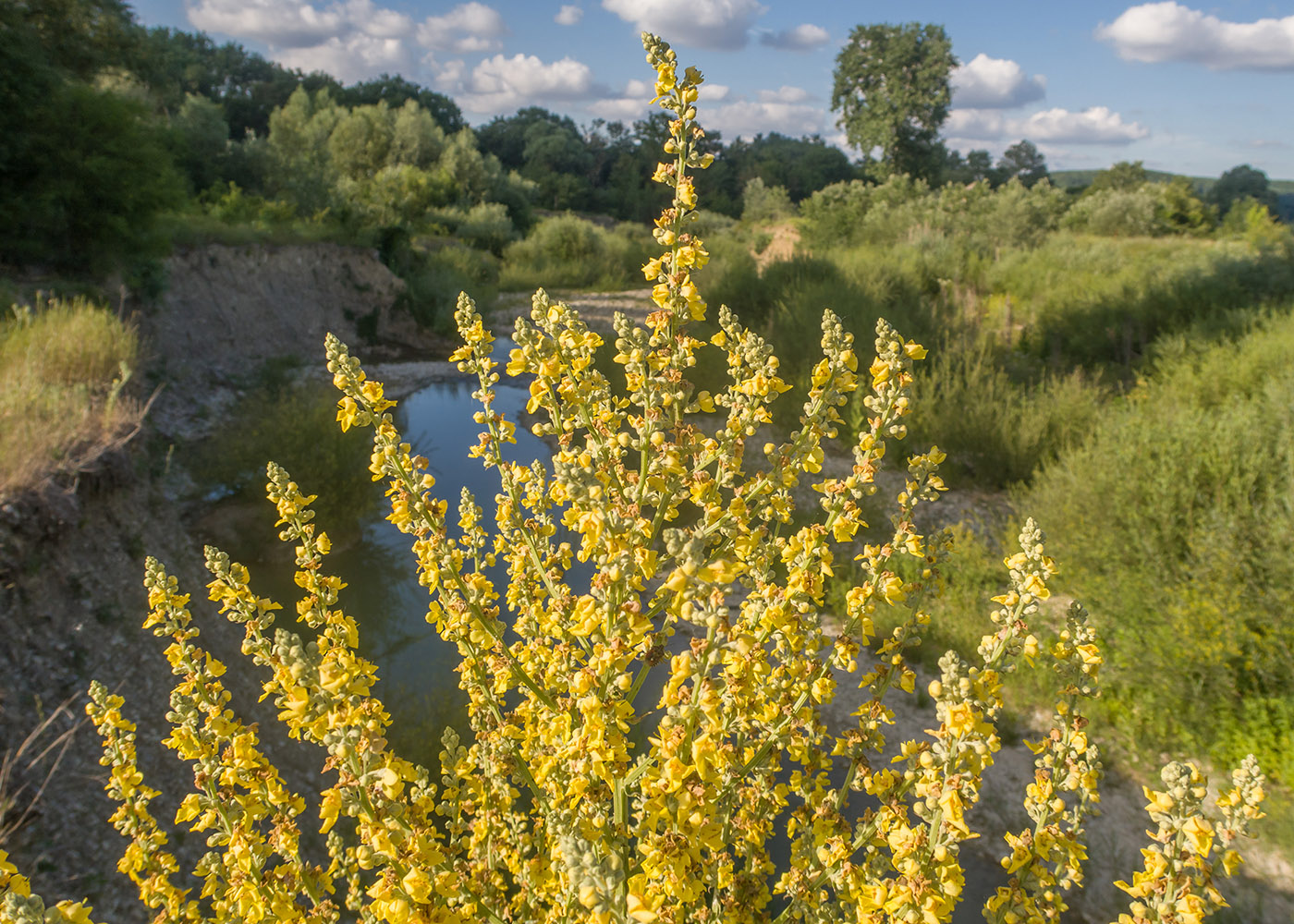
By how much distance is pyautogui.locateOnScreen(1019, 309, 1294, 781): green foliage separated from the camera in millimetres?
4020

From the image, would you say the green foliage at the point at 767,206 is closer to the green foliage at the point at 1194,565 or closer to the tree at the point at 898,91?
the tree at the point at 898,91

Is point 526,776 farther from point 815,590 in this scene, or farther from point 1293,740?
point 1293,740

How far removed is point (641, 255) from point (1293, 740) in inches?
994

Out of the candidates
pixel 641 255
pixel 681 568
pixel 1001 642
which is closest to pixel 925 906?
pixel 1001 642

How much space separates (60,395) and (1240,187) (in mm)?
47336

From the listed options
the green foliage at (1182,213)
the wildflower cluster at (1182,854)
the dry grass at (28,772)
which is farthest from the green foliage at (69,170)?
the green foliage at (1182,213)

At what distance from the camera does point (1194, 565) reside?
174 inches

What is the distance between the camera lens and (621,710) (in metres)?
1.29

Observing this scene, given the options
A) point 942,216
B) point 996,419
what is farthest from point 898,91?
point 996,419

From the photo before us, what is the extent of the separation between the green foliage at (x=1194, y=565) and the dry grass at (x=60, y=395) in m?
6.57

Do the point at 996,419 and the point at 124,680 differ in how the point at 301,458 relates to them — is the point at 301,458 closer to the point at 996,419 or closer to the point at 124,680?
the point at 124,680

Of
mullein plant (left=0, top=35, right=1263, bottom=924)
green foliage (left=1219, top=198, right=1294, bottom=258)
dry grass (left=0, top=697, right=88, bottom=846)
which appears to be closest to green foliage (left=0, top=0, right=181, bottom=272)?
dry grass (left=0, top=697, right=88, bottom=846)

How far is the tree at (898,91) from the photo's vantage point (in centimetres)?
3503

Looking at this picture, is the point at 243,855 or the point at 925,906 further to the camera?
the point at 243,855
